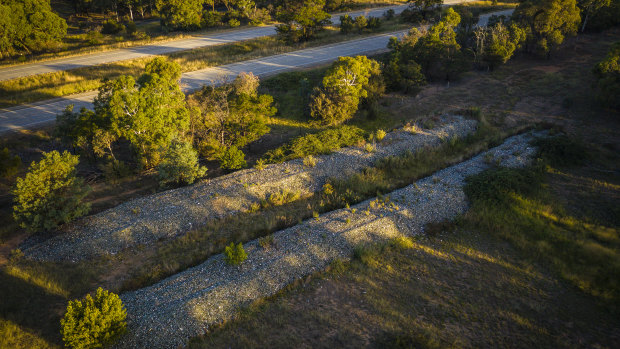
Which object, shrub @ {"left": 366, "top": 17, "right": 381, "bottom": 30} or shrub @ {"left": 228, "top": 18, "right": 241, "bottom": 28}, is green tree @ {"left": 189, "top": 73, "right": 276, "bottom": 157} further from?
shrub @ {"left": 228, "top": 18, "right": 241, "bottom": 28}

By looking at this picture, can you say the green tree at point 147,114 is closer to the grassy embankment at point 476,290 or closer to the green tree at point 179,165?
the green tree at point 179,165

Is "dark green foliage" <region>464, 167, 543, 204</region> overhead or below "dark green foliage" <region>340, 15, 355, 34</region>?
below

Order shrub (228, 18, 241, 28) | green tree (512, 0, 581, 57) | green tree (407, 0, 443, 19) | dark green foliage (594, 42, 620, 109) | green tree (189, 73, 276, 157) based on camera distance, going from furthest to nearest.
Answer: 1. shrub (228, 18, 241, 28)
2. green tree (407, 0, 443, 19)
3. green tree (512, 0, 581, 57)
4. dark green foliage (594, 42, 620, 109)
5. green tree (189, 73, 276, 157)

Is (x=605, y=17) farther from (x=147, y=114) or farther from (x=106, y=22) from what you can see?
(x=106, y=22)

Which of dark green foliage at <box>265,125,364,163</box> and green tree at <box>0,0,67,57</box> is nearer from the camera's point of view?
dark green foliage at <box>265,125,364,163</box>

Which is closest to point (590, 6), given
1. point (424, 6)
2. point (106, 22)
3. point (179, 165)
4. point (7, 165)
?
point (424, 6)

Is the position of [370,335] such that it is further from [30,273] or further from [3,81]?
[3,81]

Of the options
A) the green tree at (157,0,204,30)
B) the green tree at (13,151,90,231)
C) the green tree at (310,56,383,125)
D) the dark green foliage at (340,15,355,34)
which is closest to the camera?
the green tree at (13,151,90,231)

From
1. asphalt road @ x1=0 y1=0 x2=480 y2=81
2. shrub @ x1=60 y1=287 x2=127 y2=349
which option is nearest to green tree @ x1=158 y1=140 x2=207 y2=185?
shrub @ x1=60 y1=287 x2=127 y2=349

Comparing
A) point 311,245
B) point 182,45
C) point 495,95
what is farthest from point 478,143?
point 182,45
